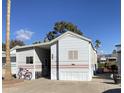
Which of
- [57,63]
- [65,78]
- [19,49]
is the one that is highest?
[19,49]

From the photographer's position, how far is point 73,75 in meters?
17.9

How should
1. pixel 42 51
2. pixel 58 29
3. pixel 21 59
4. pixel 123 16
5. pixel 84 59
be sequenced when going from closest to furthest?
pixel 123 16 → pixel 84 59 → pixel 21 59 → pixel 42 51 → pixel 58 29

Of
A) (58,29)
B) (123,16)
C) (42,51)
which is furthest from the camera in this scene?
(58,29)

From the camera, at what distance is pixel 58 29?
4222cm

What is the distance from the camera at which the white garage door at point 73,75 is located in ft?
57.8

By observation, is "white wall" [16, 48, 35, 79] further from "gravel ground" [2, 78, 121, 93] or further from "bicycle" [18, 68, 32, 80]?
"gravel ground" [2, 78, 121, 93]

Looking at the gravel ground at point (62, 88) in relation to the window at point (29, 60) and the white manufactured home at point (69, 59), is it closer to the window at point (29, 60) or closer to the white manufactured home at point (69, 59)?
the white manufactured home at point (69, 59)

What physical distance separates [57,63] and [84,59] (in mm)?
2414

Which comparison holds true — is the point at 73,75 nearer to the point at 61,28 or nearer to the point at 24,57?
the point at 24,57

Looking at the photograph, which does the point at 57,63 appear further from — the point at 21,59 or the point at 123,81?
the point at 123,81

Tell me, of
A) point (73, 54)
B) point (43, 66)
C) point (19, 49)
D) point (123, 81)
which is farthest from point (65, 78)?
point (123, 81)

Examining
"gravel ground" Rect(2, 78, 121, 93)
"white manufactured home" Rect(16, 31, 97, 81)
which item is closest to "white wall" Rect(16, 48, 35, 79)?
"white manufactured home" Rect(16, 31, 97, 81)

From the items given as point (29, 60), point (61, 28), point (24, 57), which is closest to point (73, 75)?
point (29, 60)

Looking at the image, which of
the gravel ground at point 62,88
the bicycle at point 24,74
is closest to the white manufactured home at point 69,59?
the bicycle at point 24,74
